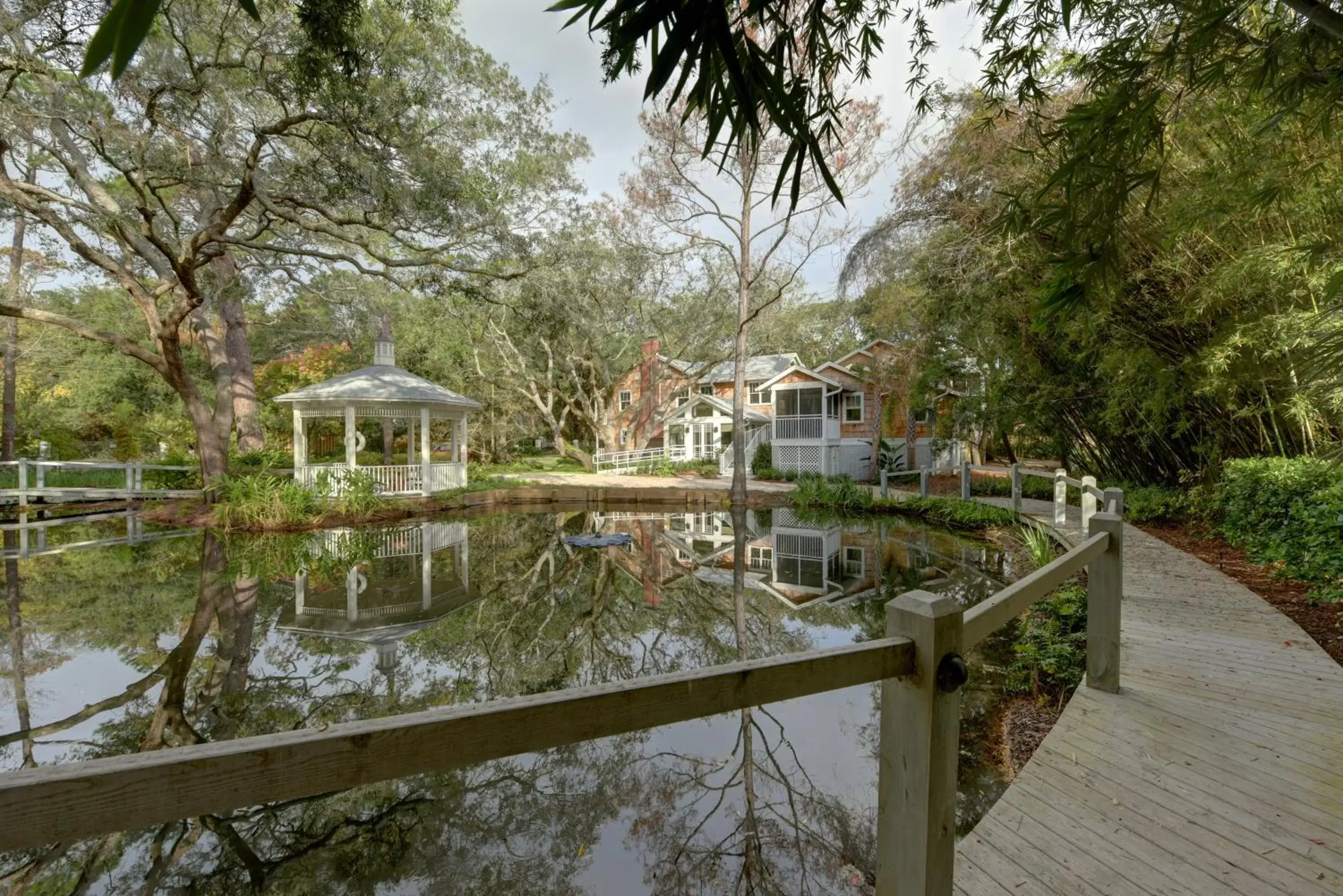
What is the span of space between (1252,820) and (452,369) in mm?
25074

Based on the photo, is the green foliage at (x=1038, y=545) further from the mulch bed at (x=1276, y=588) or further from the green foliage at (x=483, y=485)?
the green foliage at (x=483, y=485)

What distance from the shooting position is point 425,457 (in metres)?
14.7

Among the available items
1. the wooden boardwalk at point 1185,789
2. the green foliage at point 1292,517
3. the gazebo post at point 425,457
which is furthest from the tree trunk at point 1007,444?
the gazebo post at point 425,457

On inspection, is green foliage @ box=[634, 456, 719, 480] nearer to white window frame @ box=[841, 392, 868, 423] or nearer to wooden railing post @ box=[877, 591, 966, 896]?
white window frame @ box=[841, 392, 868, 423]

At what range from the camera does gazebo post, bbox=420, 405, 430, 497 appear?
14461 millimetres

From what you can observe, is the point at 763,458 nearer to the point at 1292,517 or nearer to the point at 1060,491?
the point at 1060,491

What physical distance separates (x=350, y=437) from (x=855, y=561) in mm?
11547

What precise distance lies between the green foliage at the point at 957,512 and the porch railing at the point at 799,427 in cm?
629

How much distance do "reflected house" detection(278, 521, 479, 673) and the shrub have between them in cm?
1223

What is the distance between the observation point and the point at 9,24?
259 inches

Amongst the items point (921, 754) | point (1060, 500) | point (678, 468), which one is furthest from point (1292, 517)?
point (678, 468)

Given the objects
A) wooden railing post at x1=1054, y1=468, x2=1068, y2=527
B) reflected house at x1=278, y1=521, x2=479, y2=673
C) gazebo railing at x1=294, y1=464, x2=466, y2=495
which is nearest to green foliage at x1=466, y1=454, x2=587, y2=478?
gazebo railing at x1=294, y1=464, x2=466, y2=495

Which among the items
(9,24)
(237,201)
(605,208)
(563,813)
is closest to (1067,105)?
(563,813)

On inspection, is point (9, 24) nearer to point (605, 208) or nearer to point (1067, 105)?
point (1067, 105)
